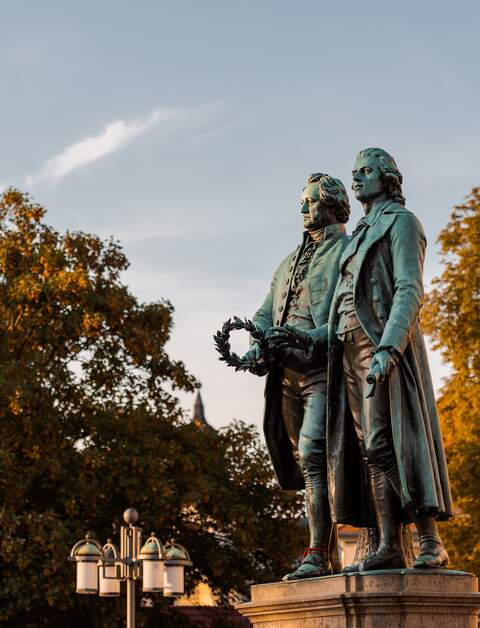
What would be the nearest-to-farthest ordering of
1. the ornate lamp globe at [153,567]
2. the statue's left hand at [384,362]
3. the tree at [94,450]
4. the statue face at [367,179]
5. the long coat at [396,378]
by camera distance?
1. the statue's left hand at [384,362]
2. the long coat at [396,378]
3. the statue face at [367,179]
4. the ornate lamp globe at [153,567]
5. the tree at [94,450]

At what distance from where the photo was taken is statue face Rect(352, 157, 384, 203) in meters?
8.45

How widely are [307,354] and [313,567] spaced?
131 cm

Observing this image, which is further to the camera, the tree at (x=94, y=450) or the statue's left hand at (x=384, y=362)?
the tree at (x=94, y=450)

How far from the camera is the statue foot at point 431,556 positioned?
24.7 feet

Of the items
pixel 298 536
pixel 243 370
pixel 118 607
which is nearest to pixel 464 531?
pixel 298 536

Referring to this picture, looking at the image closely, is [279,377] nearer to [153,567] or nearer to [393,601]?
[393,601]

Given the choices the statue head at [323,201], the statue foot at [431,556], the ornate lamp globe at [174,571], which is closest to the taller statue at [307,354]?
the statue head at [323,201]

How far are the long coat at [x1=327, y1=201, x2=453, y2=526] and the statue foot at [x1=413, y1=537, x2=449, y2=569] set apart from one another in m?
0.17

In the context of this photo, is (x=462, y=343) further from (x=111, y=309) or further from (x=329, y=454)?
(x=329, y=454)

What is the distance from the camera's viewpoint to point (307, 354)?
851cm

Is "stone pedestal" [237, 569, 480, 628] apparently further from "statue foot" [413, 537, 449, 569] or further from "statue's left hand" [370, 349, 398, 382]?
"statue's left hand" [370, 349, 398, 382]

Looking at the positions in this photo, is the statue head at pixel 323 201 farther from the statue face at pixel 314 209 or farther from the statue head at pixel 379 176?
the statue head at pixel 379 176

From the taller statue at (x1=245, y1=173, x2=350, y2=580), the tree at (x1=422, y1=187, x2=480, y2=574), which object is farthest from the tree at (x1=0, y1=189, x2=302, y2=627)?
the taller statue at (x1=245, y1=173, x2=350, y2=580)

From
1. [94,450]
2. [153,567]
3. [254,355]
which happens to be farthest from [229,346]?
[94,450]
